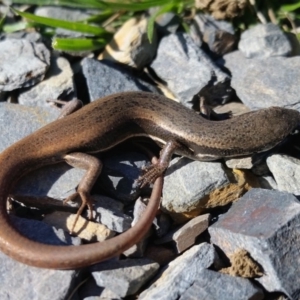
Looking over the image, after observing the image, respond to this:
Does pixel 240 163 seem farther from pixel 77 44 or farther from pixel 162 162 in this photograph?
pixel 77 44

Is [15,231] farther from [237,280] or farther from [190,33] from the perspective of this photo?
[190,33]

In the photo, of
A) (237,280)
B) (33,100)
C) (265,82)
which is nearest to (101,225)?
(237,280)

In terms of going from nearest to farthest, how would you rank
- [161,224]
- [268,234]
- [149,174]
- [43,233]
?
[268,234], [43,233], [161,224], [149,174]

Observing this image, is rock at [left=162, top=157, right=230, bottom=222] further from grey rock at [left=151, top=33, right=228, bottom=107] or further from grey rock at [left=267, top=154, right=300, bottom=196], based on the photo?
grey rock at [left=151, top=33, right=228, bottom=107]

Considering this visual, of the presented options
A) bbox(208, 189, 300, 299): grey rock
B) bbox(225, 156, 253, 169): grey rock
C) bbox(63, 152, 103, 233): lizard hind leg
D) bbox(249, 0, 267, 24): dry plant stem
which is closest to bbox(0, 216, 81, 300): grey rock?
bbox(63, 152, 103, 233): lizard hind leg

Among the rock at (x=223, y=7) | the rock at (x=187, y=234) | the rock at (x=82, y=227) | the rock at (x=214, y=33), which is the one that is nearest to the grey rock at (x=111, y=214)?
the rock at (x=82, y=227)

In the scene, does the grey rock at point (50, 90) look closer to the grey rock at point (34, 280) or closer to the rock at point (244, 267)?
the grey rock at point (34, 280)

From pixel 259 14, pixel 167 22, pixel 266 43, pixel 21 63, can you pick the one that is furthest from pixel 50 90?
pixel 259 14
